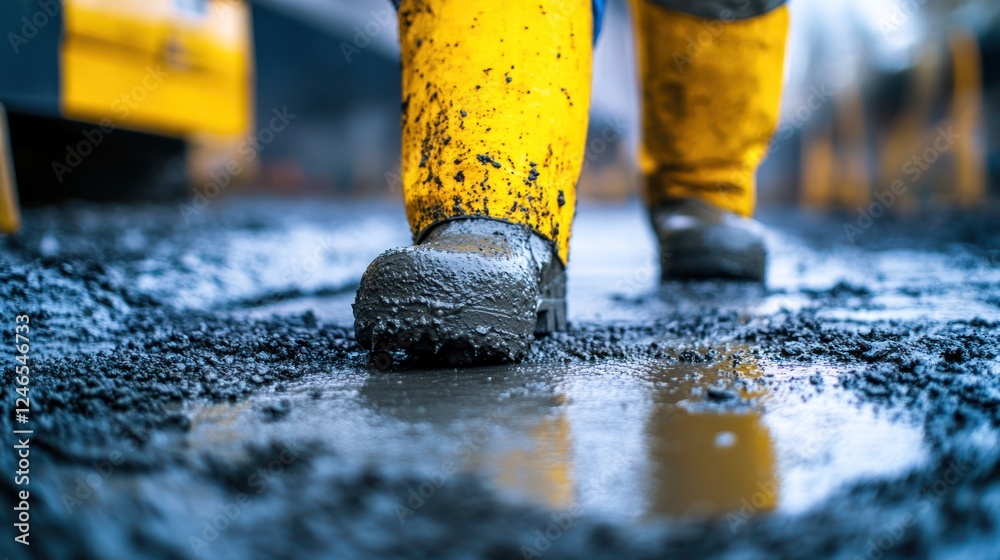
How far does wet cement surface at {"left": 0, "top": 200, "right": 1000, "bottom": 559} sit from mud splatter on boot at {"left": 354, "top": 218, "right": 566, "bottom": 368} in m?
0.03

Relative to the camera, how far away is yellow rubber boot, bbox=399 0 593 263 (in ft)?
3.42

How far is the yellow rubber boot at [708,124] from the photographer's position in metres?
1.61

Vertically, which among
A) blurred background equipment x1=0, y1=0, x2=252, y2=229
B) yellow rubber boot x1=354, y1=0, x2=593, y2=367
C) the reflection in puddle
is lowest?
the reflection in puddle

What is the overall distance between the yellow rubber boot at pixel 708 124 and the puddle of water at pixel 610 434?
87cm

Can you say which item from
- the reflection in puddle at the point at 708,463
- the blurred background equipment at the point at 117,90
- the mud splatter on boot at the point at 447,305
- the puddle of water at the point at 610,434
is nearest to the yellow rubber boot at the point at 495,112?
the mud splatter on boot at the point at 447,305

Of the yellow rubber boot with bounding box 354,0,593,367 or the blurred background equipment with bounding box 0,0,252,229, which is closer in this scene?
the yellow rubber boot with bounding box 354,0,593,367

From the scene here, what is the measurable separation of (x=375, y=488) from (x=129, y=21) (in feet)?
10.5

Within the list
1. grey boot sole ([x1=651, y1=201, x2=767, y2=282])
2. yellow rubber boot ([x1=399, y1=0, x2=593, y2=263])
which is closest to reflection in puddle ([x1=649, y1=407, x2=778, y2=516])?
yellow rubber boot ([x1=399, y1=0, x2=593, y2=263])

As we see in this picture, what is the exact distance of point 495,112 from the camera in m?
1.05

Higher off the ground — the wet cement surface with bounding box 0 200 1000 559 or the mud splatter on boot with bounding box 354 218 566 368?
the mud splatter on boot with bounding box 354 218 566 368

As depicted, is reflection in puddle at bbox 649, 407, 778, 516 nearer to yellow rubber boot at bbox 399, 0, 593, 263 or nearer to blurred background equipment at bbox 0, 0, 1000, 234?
yellow rubber boot at bbox 399, 0, 593, 263

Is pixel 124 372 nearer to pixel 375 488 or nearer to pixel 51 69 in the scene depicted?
pixel 375 488

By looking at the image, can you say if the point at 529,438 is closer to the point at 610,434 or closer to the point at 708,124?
the point at 610,434

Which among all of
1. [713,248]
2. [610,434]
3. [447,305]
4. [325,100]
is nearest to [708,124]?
[713,248]
